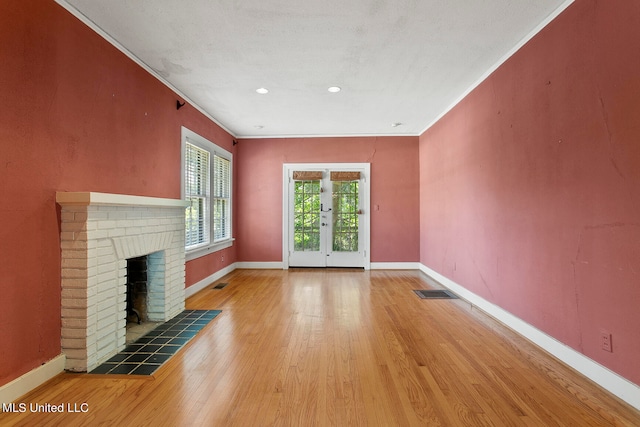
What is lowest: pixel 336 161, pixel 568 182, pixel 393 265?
pixel 393 265

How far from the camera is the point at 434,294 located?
13.7 ft

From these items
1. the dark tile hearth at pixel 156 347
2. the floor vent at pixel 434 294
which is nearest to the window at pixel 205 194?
the dark tile hearth at pixel 156 347

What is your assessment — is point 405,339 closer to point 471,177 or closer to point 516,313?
point 516,313

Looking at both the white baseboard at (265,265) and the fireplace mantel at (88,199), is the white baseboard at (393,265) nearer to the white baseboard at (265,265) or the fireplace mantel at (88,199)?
the white baseboard at (265,265)

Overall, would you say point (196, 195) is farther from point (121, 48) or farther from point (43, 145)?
point (43, 145)

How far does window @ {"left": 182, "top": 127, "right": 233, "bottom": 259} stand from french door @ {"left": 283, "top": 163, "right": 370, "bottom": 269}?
1.14m

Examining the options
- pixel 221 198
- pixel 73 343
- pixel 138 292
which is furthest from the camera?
pixel 221 198

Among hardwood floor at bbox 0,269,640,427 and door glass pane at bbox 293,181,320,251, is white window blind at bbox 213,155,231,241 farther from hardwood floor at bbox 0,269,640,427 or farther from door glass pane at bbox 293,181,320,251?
hardwood floor at bbox 0,269,640,427

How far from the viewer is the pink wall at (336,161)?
588 centimetres

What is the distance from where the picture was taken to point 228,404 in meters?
1.80

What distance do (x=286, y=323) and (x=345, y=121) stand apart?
11.1 ft

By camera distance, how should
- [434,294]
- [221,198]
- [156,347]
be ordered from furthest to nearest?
[221,198], [434,294], [156,347]

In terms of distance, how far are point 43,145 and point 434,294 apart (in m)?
4.34

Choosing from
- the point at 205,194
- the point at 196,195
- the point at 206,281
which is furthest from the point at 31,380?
the point at 205,194
